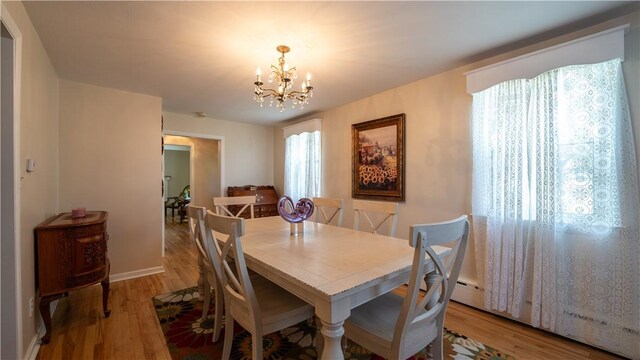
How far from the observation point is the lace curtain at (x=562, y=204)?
1.69 m

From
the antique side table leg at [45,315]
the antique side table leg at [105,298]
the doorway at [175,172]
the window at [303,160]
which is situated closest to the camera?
A: the antique side table leg at [45,315]

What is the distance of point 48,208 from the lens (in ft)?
7.75

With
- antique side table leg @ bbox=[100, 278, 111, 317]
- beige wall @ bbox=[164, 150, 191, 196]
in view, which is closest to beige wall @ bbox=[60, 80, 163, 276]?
antique side table leg @ bbox=[100, 278, 111, 317]

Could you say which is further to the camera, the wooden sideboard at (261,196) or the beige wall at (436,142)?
the wooden sideboard at (261,196)

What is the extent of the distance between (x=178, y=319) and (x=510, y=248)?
9.31 feet

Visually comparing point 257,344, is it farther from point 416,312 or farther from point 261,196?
point 261,196

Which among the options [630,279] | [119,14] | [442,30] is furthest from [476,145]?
[119,14]

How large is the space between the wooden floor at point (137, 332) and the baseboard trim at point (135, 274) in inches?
9.4

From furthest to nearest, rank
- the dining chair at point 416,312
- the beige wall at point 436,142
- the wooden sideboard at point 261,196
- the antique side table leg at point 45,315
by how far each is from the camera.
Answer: the wooden sideboard at point 261,196 → the beige wall at point 436,142 → the antique side table leg at point 45,315 → the dining chair at point 416,312

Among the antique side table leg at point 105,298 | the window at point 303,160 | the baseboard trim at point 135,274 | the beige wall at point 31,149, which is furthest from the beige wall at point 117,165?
the window at point 303,160

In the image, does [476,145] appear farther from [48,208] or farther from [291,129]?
[48,208]

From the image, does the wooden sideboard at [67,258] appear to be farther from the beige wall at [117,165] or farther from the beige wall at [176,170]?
the beige wall at [176,170]

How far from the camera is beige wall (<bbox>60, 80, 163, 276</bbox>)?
285 centimetres

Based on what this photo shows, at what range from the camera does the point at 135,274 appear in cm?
319
